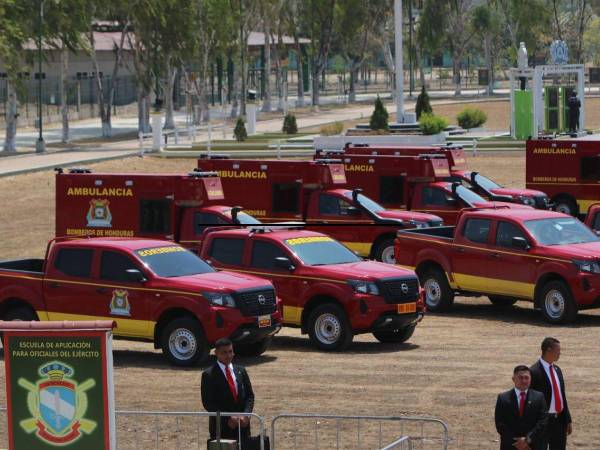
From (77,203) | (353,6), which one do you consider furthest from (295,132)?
(77,203)

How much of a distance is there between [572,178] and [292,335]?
15.1m

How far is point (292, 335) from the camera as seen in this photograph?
21.7 metres

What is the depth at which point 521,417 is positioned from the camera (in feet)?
37.0

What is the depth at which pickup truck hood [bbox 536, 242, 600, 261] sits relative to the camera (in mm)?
21508

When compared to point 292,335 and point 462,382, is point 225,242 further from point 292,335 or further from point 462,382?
point 462,382

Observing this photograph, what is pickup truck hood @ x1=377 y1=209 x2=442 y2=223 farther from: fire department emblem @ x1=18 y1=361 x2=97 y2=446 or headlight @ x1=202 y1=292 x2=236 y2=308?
fire department emblem @ x1=18 y1=361 x2=97 y2=446

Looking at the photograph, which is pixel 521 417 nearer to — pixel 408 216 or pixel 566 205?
pixel 408 216

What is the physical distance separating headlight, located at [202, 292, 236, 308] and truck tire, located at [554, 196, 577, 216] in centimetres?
1792

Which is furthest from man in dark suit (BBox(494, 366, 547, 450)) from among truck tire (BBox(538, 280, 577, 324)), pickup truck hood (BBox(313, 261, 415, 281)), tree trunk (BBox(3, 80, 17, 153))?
tree trunk (BBox(3, 80, 17, 153))

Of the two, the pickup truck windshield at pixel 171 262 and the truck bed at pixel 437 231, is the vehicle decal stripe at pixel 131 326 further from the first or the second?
the truck bed at pixel 437 231

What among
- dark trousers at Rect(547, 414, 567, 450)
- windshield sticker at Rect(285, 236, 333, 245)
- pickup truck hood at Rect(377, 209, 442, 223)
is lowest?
dark trousers at Rect(547, 414, 567, 450)

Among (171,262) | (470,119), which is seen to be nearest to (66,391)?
(171,262)

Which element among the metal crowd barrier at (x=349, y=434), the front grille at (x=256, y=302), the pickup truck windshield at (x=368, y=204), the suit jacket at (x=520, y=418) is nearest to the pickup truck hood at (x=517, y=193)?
the pickup truck windshield at (x=368, y=204)

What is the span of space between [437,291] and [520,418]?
12362 mm
